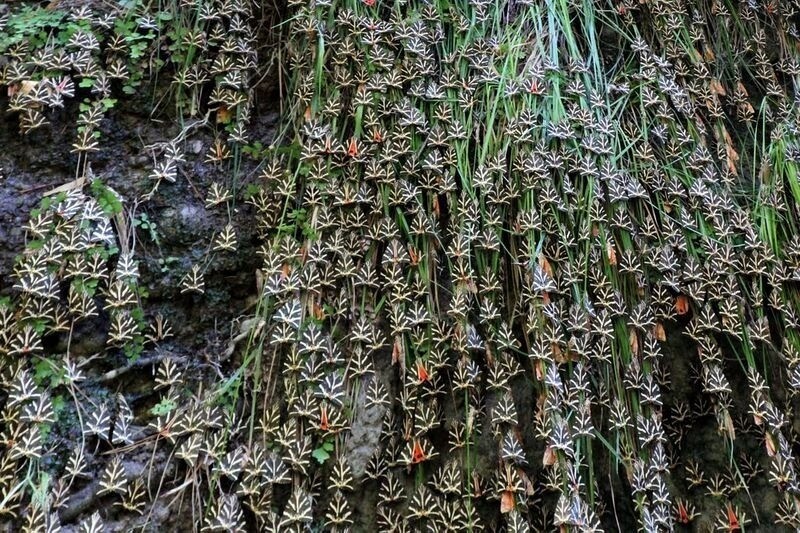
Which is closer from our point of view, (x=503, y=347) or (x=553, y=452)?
(x=553, y=452)

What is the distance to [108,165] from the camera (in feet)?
7.34

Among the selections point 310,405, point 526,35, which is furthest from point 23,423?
point 526,35

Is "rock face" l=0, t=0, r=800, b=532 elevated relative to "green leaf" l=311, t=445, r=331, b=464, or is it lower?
elevated

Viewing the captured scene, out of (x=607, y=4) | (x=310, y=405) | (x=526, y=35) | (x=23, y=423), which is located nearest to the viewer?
(x=23, y=423)

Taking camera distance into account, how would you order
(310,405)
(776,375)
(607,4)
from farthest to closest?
1. (607,4)
2. (776,375)
3. (310,405)

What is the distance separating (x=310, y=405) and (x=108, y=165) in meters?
1.17

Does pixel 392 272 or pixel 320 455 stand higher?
pixel 392 272

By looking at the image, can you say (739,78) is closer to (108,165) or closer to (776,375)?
(776,375)

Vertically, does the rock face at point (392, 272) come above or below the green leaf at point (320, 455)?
above

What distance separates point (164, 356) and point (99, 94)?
101cm

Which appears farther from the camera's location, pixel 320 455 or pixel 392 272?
pixel 392 272

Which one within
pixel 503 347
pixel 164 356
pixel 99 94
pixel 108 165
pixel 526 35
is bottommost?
pixel 164 356

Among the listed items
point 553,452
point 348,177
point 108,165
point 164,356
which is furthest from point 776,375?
point 108,165

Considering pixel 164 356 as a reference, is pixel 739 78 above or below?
above
